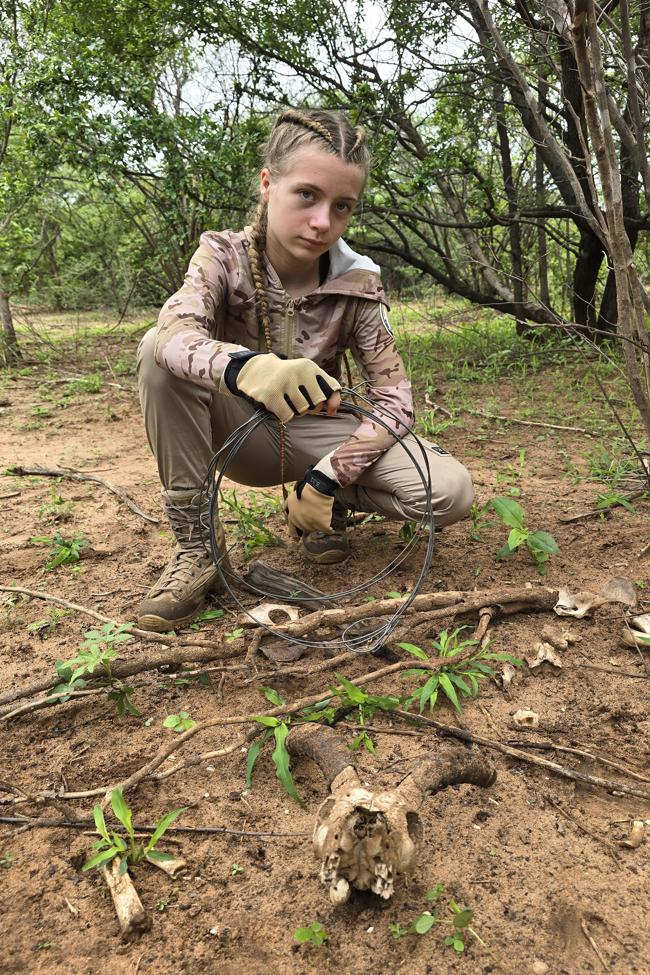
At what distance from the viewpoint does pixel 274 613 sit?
6.97 feet

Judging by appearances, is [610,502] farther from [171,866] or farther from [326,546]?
[171,866]

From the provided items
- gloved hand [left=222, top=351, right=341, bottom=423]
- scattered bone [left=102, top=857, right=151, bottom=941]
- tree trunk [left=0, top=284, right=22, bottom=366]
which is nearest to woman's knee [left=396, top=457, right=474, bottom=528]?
gloved hand [left=222, top=351, right=341, bottom=423]

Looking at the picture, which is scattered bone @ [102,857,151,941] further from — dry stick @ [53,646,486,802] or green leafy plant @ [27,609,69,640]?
green leafy plant @ [27,609,69,640]

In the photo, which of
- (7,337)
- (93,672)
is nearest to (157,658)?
(93,672)

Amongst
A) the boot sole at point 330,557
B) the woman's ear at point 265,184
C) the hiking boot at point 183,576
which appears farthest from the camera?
the boot sole at point 330,557

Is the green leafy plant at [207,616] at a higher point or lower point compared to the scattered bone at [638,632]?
lower

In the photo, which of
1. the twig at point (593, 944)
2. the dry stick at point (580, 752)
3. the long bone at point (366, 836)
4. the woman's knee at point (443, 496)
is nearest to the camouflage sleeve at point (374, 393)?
the woman's knee at point (443, 496)

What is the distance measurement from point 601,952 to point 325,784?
0.58 meters

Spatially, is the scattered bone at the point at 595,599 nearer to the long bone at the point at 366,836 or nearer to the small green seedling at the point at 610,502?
the small green seedling at the point at 610,502

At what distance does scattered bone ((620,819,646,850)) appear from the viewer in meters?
1.27

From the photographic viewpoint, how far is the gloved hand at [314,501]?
7.35 feet

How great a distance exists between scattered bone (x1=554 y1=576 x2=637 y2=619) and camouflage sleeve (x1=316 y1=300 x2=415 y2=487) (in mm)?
727

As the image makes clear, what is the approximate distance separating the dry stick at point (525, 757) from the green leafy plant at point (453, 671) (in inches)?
1.8

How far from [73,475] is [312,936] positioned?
2791 mm
